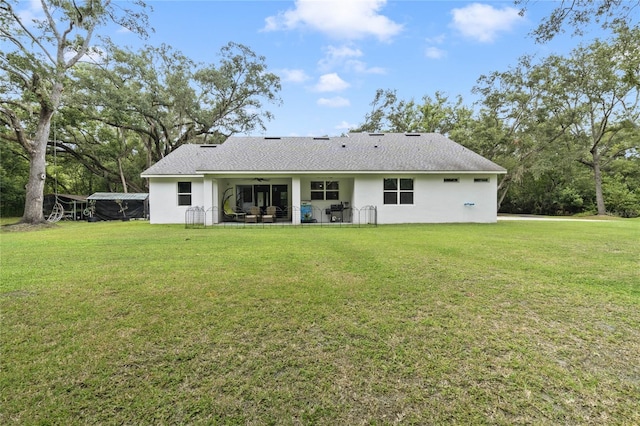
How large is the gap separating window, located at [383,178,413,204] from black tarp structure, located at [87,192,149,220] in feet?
49.1

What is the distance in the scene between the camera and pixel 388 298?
414 centimetres

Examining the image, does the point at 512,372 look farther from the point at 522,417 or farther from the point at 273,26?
the point at 273,26

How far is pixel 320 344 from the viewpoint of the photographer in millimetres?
2992

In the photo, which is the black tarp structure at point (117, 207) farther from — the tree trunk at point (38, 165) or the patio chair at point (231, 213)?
the patio chair at point (231, 213)

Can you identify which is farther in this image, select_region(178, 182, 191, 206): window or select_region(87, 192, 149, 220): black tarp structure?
select_region(87, 192, 149, 220): black tarp structure

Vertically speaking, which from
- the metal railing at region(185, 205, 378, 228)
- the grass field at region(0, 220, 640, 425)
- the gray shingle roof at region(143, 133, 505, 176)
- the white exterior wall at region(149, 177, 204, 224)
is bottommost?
the grass field at region(0, 220, 640, 425)

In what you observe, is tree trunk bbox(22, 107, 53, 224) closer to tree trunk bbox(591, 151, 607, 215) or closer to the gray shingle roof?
the gray shingle roof

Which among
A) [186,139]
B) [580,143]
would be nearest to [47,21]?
[186,139]

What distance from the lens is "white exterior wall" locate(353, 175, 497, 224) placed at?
1457 centimetres

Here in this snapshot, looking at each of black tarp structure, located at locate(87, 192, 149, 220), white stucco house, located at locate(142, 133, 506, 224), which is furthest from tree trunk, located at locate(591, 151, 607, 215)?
black tarp structure, located at locate(87, 192, 149, 220)

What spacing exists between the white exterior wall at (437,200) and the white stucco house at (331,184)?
0.15ft

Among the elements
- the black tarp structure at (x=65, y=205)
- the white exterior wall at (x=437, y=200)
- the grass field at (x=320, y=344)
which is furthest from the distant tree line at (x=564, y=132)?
the black tarp structure at (x=65, y=205)

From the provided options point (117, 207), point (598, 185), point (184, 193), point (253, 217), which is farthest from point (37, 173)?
point (598, 185)

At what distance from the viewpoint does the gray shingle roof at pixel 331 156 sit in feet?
46.9
